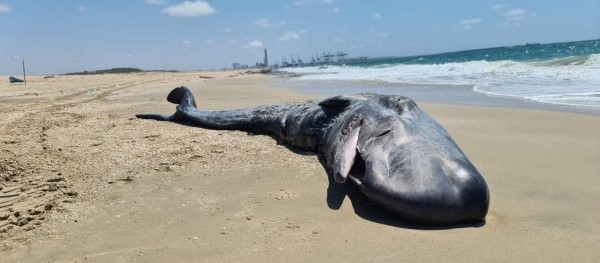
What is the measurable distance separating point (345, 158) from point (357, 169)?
16 cm

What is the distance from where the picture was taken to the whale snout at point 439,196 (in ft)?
10.2

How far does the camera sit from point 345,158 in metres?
3.93

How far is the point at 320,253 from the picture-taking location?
2.86 metres

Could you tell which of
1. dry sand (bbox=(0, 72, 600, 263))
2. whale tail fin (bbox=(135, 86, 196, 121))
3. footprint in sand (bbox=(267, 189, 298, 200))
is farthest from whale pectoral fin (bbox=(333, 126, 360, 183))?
whale tail fin (bbox=(135, 86, 196, 121))

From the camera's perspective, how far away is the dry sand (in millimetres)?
2891

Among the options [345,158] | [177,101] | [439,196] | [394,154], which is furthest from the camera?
[177,101]

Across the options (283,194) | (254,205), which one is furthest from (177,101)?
Answer: (254,205)

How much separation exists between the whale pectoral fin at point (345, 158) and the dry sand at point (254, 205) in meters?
0.21

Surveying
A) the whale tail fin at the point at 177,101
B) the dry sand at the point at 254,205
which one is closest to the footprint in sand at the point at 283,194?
the dry sand at the point at 254,205

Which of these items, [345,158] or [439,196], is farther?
[345,158]

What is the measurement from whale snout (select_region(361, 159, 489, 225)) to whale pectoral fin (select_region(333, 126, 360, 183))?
0.45 metres

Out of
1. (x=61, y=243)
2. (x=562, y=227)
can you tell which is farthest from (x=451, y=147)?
(x=61, y=243)

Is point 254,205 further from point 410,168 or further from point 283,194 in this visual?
point 410,168

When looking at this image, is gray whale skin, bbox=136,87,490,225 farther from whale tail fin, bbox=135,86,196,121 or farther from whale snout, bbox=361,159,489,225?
whale tail fin, bbox=135,86,196,121
